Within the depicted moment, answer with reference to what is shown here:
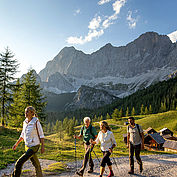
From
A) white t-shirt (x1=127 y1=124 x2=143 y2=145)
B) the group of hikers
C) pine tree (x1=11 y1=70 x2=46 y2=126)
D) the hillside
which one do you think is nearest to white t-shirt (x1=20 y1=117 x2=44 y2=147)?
the group of hikers

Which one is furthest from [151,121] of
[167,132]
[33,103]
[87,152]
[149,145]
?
[87,152]

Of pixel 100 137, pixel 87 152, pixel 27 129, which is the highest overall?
pixel 27 129

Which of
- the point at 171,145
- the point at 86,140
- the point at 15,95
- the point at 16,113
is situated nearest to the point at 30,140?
the point at 86,140

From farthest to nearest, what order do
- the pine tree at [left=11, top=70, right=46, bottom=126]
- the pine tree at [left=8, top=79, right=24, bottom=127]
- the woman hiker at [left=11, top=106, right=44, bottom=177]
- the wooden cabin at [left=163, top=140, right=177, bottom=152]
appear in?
the wooden cabin at [left=163, top=140, right=177, bottom=152], the pine tree at [left=11, top=70, right=46, bottom=126], the pine tree at [left=8, top=79, right=24, bottom=127], the woman hiker at [left=11, top=106, right=44, bottom=177]

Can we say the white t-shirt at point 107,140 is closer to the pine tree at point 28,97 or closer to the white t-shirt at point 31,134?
the white t-shirt at point 31,134

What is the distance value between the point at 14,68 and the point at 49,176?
86.5 ft

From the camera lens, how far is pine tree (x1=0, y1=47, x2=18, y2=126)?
26.6 m

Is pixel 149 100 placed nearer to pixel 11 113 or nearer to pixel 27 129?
pixel 11 113

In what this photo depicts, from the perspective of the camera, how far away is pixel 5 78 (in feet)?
90.0

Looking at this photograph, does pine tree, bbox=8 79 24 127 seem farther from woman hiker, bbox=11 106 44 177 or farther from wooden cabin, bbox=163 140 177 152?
wooden cabin, bbox=163 140 177 152

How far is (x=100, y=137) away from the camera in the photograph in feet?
23.3

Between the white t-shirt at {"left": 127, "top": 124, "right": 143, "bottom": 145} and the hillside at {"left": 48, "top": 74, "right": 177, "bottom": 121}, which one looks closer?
the white t-shirt at {"left": 127, "top": 124, "right": 143, "bottom": 145}

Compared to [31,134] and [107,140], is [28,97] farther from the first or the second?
[107,140]

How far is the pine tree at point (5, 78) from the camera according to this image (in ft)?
87.4
